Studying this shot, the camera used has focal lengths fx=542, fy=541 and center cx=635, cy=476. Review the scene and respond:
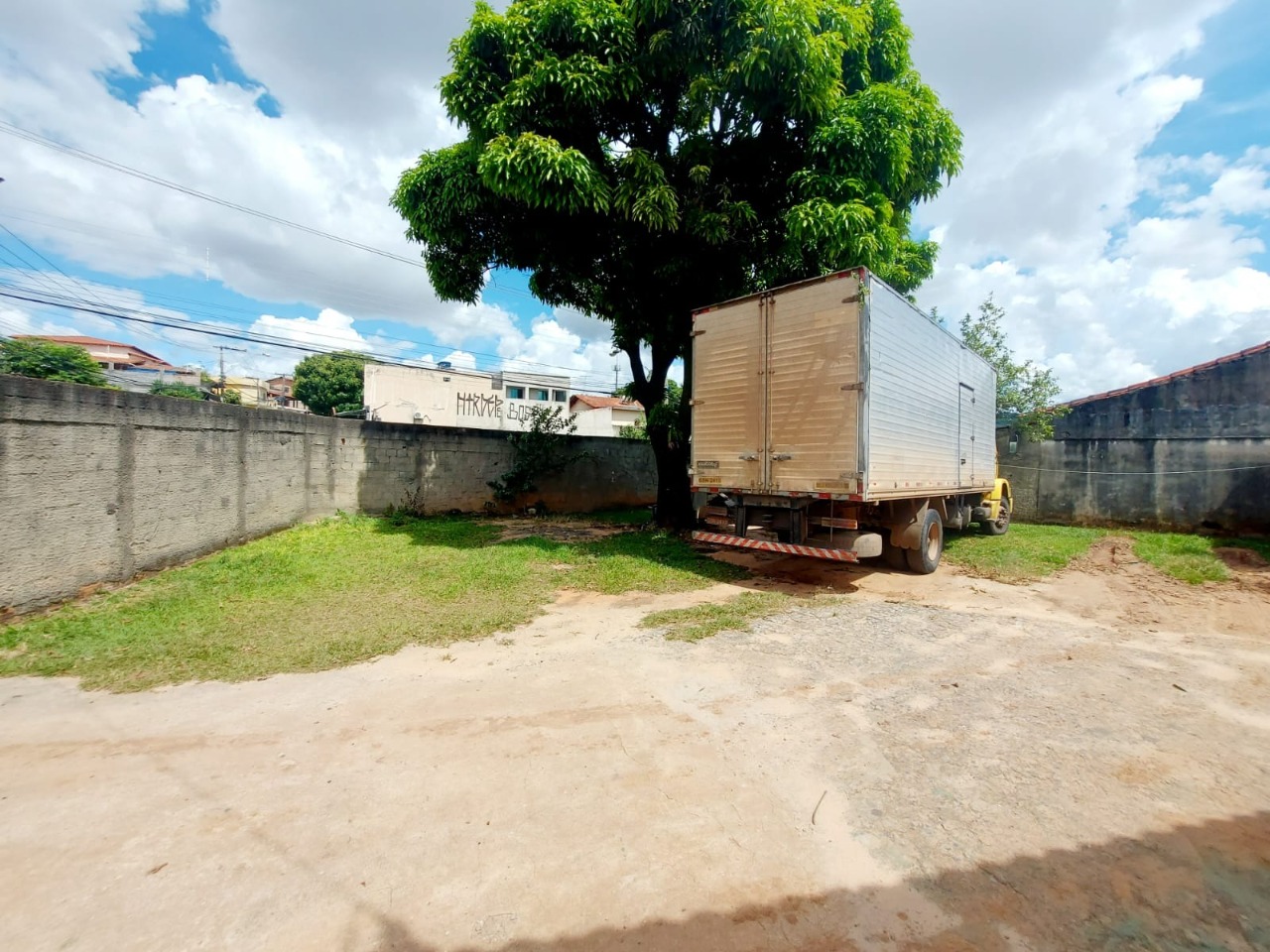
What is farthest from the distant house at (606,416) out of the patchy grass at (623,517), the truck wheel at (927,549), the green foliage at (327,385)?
the truck wheel at (927,549)

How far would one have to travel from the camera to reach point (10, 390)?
4805mm

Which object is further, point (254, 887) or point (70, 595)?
point (70, 595)

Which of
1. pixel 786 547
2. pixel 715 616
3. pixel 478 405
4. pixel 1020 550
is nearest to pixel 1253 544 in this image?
pixel 1020 550

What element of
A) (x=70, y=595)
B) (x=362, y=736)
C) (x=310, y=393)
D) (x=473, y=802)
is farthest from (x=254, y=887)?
(x=310, y=393)

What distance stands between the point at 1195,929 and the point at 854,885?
1.08 metres

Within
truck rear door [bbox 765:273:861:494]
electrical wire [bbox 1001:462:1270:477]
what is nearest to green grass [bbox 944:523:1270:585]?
electrical wire [bbox 1001:462:1270:477]

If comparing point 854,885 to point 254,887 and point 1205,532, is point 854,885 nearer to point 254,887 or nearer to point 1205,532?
point 254,887

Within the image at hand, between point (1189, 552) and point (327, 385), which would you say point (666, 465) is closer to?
point (1189, 552)

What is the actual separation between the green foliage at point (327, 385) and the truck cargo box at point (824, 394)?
36.8 meters

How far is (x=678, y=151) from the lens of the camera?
8.50 meters

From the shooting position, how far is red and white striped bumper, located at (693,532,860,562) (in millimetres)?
6344

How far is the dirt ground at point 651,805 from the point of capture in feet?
6.07

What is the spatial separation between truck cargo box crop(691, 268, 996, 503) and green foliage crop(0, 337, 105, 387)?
747 centimetres

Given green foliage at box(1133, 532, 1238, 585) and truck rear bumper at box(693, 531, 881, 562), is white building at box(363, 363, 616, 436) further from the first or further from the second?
green foliage at box(1133, 532, 1238, 585)
